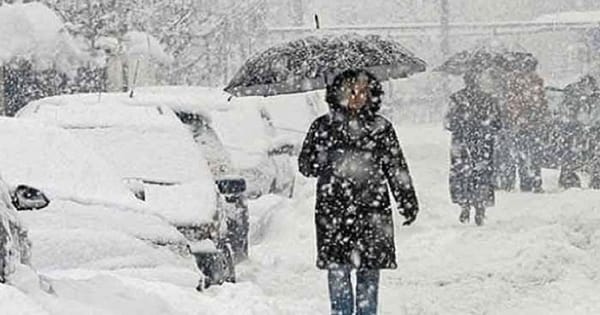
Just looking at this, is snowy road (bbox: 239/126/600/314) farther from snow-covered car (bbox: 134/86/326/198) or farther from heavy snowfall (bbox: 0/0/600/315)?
snow-covered car (bbox: 134/86/326/198)

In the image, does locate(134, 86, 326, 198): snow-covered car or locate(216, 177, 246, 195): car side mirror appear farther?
locate(134, 86, 326, 198): snow-covered car

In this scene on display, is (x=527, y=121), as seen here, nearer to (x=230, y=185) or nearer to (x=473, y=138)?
(x=473, y=138)

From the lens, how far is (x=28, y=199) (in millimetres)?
6648

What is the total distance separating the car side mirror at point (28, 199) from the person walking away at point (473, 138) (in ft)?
26.4

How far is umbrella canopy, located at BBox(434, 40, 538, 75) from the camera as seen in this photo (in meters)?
17.0

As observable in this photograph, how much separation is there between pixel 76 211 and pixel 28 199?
985 millimetres

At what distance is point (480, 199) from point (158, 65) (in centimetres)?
1669

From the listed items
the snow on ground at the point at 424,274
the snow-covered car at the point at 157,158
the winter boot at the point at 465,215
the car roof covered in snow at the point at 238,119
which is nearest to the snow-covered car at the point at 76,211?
the snow on ground at the point at 424,274

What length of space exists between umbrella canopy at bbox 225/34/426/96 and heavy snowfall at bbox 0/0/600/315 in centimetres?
2

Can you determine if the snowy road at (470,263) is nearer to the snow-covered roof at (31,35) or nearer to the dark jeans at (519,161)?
the dark jeans at (519,161)

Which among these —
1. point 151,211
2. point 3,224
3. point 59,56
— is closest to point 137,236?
point 151,211

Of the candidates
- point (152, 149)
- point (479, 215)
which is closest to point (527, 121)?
point (479, 215)

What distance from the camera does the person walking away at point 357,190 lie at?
24.3 feet

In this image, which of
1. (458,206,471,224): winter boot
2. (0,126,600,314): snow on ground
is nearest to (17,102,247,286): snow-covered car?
(0,126,600,314): snow on ground
